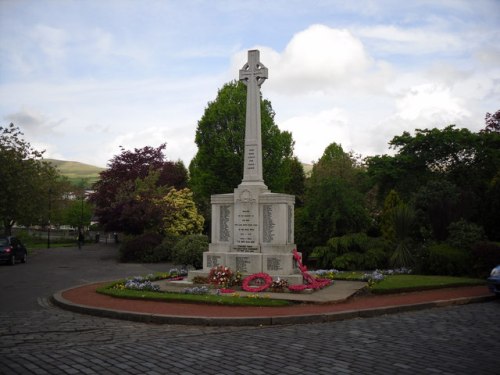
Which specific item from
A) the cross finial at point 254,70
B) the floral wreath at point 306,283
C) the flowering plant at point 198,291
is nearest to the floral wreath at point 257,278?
the floral wreath at point 306,283

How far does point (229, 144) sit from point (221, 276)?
23.1 m

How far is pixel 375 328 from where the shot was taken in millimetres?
9453

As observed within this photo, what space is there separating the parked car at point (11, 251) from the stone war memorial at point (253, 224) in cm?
1554

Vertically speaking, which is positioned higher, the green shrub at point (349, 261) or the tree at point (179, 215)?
the tree at point (179, 215)

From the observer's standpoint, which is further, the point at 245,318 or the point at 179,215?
the point at 179,215

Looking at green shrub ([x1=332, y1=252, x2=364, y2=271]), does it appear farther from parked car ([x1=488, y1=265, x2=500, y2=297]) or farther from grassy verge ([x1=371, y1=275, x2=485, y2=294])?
parked car ([x1=488, y1=265, x2=500, y2=297])

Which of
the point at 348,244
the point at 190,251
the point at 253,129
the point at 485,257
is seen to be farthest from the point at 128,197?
the point at 485,257

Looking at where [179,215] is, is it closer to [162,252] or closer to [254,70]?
[162,252]

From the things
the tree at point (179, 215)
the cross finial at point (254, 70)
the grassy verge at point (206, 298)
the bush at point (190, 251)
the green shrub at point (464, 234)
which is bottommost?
the grassy verge at point (206, 298)

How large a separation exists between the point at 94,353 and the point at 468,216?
1835 cm

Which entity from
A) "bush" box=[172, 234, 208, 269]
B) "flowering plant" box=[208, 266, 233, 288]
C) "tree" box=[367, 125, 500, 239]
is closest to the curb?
"flowering plant" box=[208, 266, 233, 288]

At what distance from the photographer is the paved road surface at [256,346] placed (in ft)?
21.4

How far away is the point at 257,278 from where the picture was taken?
15.0m

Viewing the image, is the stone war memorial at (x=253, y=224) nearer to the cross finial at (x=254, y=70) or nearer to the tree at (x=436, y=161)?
the cross finial at (x=254, y=70)
